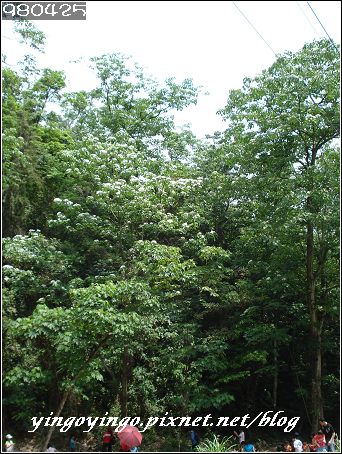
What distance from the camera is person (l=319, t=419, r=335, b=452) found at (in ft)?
32.8

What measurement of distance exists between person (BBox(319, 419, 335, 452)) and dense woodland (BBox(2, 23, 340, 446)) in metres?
0.77

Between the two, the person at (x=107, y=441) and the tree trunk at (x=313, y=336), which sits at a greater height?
the tree trunk at (x=313, y=336)

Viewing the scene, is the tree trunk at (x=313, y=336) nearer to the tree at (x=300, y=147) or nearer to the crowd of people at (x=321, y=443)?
the tree at (x=300, y=147)

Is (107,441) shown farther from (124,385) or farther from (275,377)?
(275,377)

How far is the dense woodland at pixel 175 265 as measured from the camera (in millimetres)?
10836

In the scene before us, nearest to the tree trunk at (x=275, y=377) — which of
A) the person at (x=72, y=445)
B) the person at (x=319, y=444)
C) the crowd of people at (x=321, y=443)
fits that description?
the crowd of people at (x=321, y=443)

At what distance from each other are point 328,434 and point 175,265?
198 inches

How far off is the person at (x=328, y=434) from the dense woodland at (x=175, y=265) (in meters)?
0.77

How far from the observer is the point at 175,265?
1158cm

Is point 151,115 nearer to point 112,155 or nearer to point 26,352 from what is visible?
point 112,155

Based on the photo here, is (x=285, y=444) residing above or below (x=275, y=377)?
below

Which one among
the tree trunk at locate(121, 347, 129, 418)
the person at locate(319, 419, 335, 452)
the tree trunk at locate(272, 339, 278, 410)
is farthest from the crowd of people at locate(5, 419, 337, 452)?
the tree trunk at locate(272, 339, 278, 410)

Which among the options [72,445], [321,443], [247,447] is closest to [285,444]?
[247,447]

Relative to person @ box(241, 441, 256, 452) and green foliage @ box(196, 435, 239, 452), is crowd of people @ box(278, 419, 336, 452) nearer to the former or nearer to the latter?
person @ box(241, 441, 256, 452)
